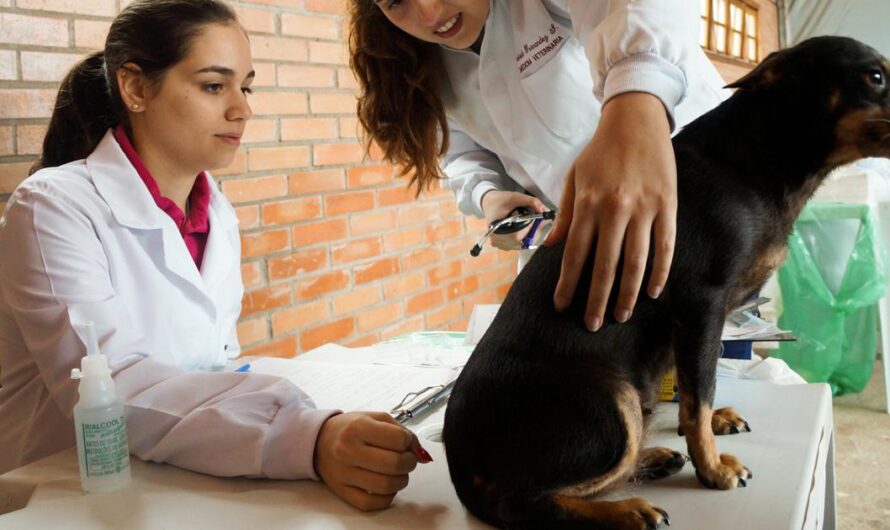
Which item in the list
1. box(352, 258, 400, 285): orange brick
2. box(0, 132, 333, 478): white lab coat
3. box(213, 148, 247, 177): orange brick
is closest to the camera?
box(0, 132, 333, 478): white lab coat

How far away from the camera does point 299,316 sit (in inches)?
103

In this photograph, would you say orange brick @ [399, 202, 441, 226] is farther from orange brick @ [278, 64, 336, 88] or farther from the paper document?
the paper document

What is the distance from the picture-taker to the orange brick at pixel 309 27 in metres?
2.53

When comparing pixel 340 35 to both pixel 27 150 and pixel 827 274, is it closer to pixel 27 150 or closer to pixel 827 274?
pixel 27 150

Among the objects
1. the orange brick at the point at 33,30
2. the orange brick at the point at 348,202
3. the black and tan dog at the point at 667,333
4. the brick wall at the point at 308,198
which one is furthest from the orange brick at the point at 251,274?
the black and tan dog at the point at 667,333

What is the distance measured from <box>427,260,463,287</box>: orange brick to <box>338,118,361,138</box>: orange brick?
737mm

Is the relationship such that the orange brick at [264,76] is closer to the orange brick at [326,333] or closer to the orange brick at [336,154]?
the orange brick at [336,154]

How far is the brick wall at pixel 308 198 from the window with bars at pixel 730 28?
249 cm

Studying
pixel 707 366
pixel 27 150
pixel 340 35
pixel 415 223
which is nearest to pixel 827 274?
pixel 415 223

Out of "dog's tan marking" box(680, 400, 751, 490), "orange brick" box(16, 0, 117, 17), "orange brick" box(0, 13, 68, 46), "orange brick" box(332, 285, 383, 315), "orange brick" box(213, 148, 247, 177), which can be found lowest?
"orange brick" box(332, 285, 383, 315)

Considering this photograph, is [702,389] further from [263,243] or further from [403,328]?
[403,328]

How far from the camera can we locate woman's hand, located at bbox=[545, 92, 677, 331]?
2.56 feet

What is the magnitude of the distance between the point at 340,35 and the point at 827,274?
2458 millimetres

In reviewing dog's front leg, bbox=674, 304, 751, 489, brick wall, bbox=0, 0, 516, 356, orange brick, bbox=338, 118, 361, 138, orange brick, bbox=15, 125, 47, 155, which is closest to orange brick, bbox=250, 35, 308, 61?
brick wall, bbox=0, 0, 516, 356
